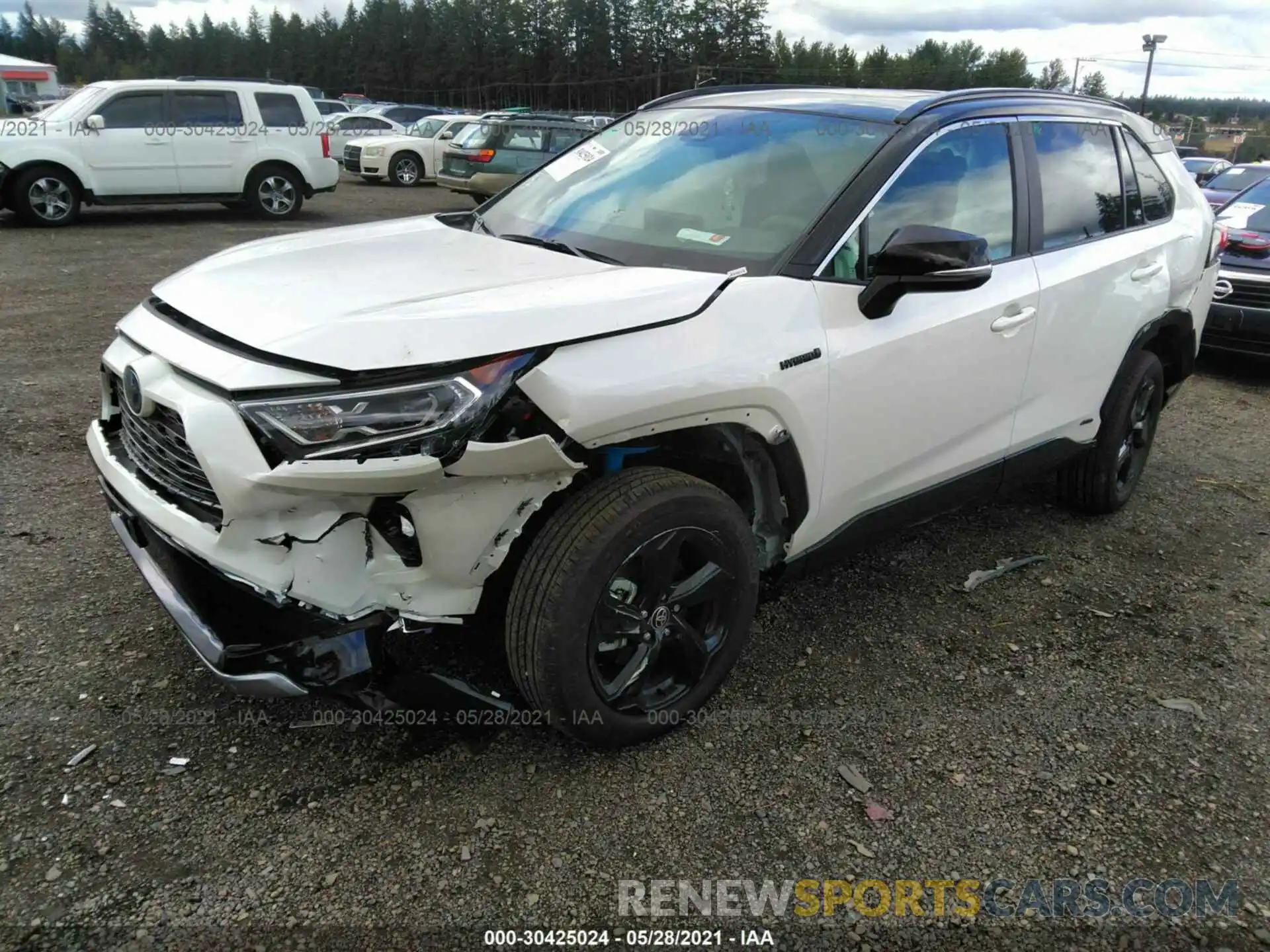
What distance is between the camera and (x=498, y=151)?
1445 centimetres

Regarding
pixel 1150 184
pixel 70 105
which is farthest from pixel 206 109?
pixel 1150 184

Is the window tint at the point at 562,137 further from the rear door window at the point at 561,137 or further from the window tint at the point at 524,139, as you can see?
the window tint at the point at 524,139

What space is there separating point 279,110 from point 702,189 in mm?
11753

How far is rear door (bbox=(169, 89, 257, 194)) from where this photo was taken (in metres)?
11.9

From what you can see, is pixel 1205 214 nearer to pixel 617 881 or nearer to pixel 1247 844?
pixel 1247 844

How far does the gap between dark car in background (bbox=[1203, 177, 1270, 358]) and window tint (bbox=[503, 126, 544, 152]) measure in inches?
409

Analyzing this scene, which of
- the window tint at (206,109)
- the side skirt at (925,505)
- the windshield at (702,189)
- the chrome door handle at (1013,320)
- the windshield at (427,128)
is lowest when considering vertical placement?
the side skirt at (925,505)

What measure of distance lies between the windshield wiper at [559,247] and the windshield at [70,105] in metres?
11.0

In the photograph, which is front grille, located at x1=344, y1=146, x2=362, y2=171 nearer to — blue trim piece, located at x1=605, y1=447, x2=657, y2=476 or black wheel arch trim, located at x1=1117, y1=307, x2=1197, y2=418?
black wheel arch trim, located at x1=1117, y1=307, x2=1197, y2=418

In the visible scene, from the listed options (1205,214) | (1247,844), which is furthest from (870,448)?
(1205,214)

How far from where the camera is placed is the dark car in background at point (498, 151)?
→ 14258mm

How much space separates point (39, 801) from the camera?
2258 millimetres

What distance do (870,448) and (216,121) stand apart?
12.2m

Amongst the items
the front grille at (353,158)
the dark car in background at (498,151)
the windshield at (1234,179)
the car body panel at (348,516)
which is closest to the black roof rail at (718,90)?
the car body panel at (348,516)
